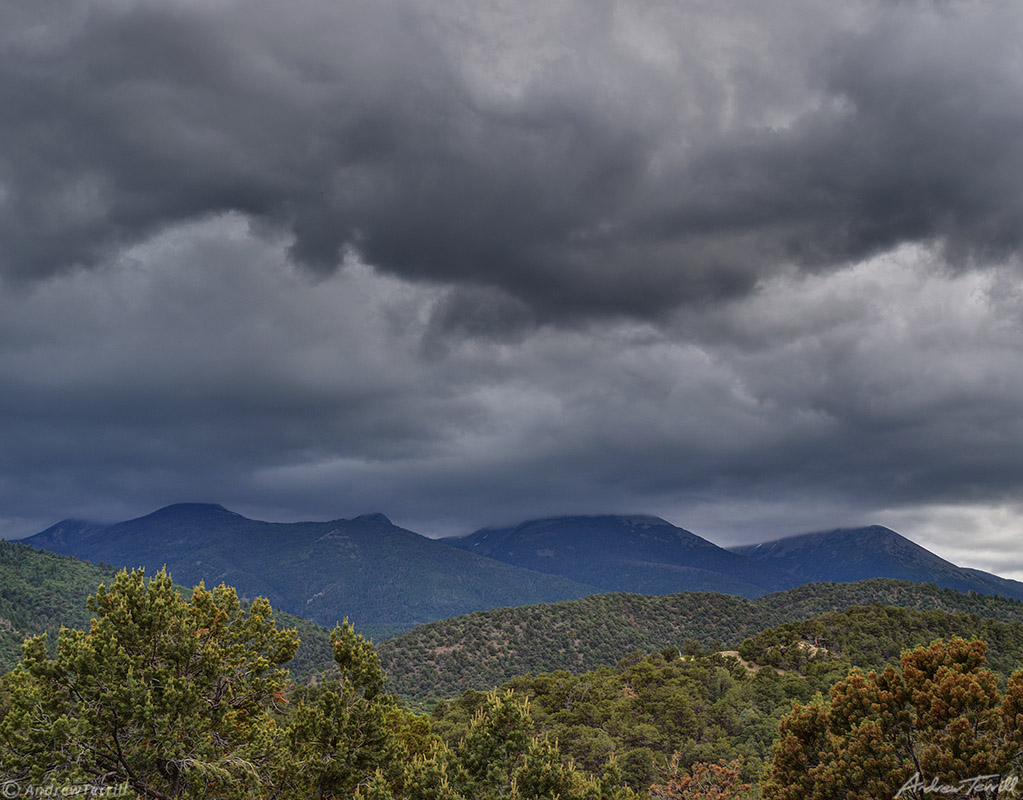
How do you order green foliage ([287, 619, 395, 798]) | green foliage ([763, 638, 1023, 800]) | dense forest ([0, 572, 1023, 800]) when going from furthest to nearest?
green foliage ([287, 619, 395, 798]) → dense forest ([0, 572, 1023, 800]) → green foliage ([763, 638, 1023, 800])

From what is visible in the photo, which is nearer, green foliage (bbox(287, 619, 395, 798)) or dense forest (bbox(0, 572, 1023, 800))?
dense forest (bbox(0, 572, 1023, 800))

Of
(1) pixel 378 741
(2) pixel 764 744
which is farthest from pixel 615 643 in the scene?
(1) pixel 378 741

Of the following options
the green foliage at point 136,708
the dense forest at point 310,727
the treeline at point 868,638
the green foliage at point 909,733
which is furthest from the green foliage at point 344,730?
the treeline at point 868,638

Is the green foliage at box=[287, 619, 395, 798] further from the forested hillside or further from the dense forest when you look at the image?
the forested hillside

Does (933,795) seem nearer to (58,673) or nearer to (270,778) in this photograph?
(270,778)

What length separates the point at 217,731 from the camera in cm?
2278

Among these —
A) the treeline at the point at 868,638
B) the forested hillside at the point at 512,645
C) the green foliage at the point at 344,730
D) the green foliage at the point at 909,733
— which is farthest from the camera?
the forested hillside at the point at 512,645

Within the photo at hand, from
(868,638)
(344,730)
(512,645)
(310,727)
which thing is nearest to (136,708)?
(310,727)

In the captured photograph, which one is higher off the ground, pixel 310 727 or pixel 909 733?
pixel 909 733

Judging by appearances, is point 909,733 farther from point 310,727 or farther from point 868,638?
point 868,638

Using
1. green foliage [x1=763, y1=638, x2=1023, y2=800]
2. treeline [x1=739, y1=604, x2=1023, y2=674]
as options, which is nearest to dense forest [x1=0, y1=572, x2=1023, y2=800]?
green foliage [x1=763, y1=638, x2=1023, y2=800]

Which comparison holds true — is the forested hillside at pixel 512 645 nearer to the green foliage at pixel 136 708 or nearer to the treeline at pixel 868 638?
the treeline at pixel 868 638

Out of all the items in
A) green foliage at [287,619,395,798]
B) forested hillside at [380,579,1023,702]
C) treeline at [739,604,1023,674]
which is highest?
green foliage at [287,619,395,798]

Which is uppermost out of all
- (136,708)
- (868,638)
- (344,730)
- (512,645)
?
(136,708)
